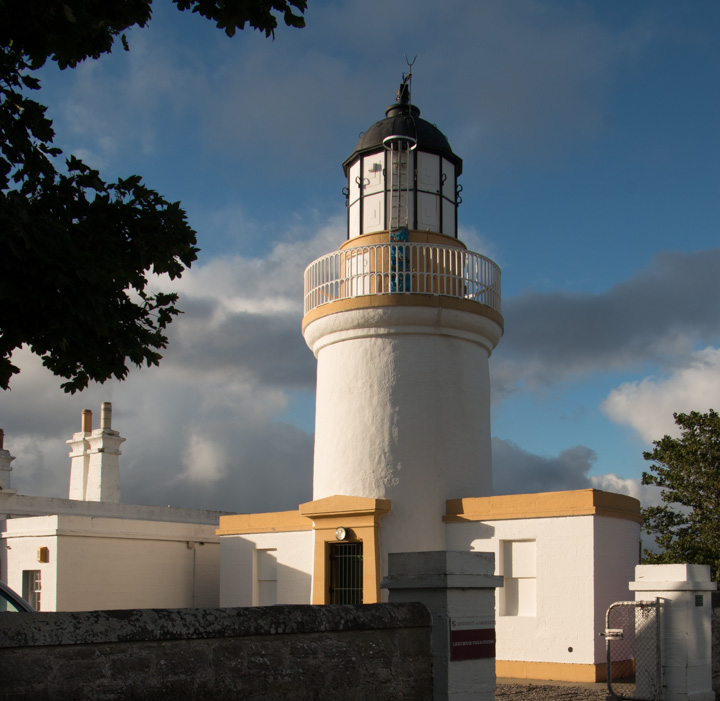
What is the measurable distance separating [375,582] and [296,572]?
2551 millimetres

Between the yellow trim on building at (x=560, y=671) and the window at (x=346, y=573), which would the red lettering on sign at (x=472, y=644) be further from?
the window at (x=346, y=573)

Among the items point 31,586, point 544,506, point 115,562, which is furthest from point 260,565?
point 544,506

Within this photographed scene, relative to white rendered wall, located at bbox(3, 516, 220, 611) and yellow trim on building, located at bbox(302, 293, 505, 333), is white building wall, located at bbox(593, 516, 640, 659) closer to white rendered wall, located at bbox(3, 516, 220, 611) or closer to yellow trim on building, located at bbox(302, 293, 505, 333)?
yellow trim on building, located at bbox(302, 293, 505, 333)

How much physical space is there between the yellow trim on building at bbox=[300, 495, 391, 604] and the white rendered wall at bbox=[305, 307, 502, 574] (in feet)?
0.78

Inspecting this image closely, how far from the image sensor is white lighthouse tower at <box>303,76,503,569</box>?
1703cm

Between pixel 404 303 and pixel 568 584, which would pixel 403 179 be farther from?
pixel 568 584

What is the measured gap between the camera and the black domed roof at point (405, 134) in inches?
722

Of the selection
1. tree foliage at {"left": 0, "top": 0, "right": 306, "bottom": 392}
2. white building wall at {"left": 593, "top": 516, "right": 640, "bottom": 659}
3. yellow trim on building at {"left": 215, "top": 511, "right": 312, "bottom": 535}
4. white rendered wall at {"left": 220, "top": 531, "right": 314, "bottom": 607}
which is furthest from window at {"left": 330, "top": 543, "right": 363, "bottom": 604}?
tree foliage at {"left": 0, "top": 0, "right": 306, "bottom": 392}

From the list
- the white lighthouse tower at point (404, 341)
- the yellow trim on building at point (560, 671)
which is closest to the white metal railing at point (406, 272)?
the white lighthouse tower at point (404, 341)

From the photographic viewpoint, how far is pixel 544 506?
1535 cm

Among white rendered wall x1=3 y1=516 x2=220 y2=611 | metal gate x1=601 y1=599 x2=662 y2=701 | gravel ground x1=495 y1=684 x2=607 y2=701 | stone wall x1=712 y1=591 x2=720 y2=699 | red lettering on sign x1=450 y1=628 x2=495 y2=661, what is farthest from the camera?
white rendered wall x1=3 y1=516 x2=220 y2=611

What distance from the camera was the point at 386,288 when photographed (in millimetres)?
17609

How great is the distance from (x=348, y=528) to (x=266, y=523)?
2.75 meters

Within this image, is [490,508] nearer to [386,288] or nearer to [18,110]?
[386,288]
